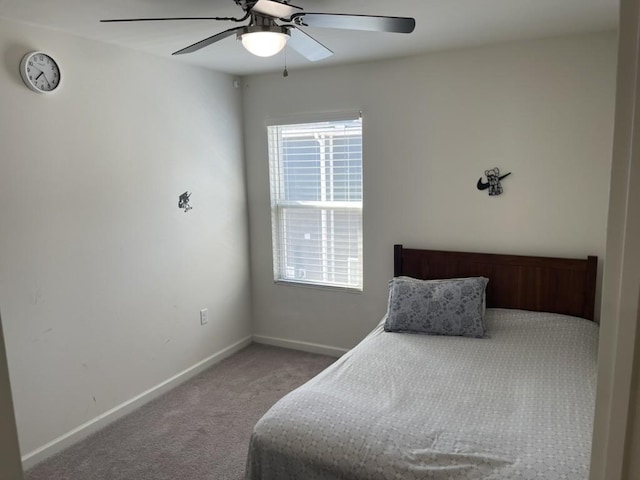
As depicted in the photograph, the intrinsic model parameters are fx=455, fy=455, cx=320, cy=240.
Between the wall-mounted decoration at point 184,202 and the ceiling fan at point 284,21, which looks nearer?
the ceiling fan at point 284,21

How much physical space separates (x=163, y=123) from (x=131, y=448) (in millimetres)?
2092

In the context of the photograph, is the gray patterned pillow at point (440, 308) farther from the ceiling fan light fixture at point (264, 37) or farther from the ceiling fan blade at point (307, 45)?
the ceiling fan light fixture at point (264, 37)

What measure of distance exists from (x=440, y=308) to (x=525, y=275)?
69 cm

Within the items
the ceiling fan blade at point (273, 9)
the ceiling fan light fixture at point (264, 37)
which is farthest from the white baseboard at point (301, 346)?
the ceiling fan blade at point (273, 9)

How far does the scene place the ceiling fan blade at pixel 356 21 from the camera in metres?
1.81

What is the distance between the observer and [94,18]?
2.32m

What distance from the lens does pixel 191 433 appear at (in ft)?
9.06

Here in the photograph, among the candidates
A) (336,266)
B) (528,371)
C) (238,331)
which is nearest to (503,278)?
(528,371)

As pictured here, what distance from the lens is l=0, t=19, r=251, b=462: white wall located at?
94.1 inches

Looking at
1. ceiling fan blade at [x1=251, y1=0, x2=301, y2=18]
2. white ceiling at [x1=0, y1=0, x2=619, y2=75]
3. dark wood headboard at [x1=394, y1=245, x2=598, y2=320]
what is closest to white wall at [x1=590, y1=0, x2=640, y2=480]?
ceiling fan blade at [x1=251, y1=0, x2=301, y2=18]

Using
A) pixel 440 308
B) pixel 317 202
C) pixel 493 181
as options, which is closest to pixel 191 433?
pixel 440 308

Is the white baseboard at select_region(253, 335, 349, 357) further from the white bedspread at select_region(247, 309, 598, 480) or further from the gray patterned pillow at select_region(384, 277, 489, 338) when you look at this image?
the white bedspread at select_region(247, 309, 598, 480)

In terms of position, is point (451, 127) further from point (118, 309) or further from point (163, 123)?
point (118, 309)

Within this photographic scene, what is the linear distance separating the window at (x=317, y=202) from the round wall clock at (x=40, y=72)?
5.63ft
